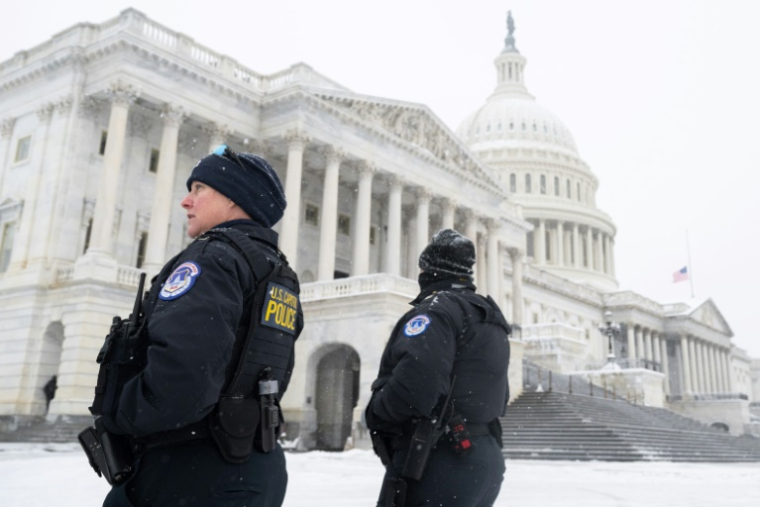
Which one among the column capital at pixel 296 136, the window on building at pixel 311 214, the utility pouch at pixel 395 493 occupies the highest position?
the column capital at pixel 296 136


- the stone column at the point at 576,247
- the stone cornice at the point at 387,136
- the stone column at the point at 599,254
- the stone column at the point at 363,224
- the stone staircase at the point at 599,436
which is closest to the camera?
the stone staircase at the point at 599,436

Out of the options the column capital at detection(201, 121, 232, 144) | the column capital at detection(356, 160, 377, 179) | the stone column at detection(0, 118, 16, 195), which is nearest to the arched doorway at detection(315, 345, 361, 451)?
the column capital at detection(201, 121, 232, 144)

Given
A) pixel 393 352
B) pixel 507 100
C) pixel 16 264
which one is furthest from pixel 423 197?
pixel 507 100

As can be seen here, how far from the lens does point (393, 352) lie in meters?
4.39

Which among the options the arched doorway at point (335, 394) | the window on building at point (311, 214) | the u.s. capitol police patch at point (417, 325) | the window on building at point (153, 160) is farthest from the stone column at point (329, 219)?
the u.s. capitol police patch at point (417, 325)

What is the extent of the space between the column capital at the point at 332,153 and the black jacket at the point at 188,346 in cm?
3354

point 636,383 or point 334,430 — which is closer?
point 334,430

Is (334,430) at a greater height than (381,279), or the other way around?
(381,279)

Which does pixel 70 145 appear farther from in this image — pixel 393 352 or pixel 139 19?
pixel 393 352

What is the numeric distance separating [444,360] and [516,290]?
48692 millimetres

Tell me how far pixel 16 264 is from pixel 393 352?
29426 millimetres

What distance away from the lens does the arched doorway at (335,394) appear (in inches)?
1138

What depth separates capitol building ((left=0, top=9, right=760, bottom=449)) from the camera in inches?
1075

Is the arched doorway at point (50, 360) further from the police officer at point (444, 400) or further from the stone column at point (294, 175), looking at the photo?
the police officer at point (444, 400)
